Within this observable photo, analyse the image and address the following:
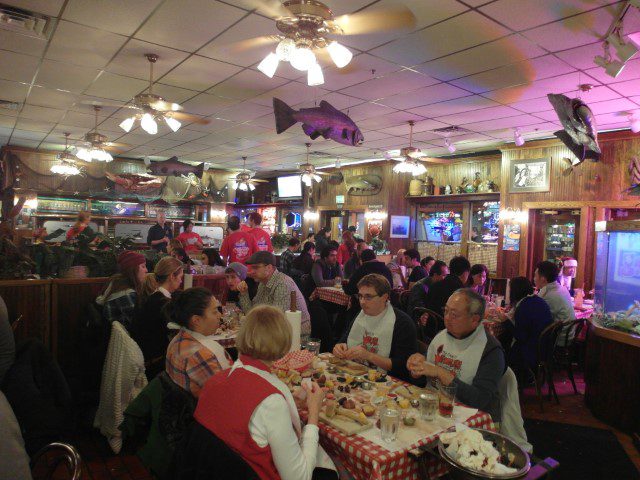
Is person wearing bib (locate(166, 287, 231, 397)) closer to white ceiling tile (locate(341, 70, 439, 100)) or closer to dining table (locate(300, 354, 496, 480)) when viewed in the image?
dining table (locate(300, 354, 496, 480))

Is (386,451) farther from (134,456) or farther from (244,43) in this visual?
(244,43)

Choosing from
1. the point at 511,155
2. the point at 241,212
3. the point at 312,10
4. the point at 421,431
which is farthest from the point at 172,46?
the point at 241,212

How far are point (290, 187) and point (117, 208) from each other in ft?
16.9

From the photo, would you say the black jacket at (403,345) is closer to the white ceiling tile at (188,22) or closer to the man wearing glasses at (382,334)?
the man wearing glasses at (382,334)

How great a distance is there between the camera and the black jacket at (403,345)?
310 centimetres

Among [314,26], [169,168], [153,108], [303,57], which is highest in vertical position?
[314,26]

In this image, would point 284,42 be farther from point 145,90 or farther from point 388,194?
point 388,194

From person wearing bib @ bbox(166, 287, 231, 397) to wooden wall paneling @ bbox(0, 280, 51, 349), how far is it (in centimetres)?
240

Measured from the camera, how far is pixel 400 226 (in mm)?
11242

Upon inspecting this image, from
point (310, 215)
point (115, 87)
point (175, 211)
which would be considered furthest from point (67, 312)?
point (175, 211)

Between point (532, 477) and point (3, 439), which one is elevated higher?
point (3, 439)

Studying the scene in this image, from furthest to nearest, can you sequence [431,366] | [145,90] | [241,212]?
[241,212], [145,90], [431,366]

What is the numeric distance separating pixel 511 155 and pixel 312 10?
6.52m

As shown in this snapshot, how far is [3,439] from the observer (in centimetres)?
148
